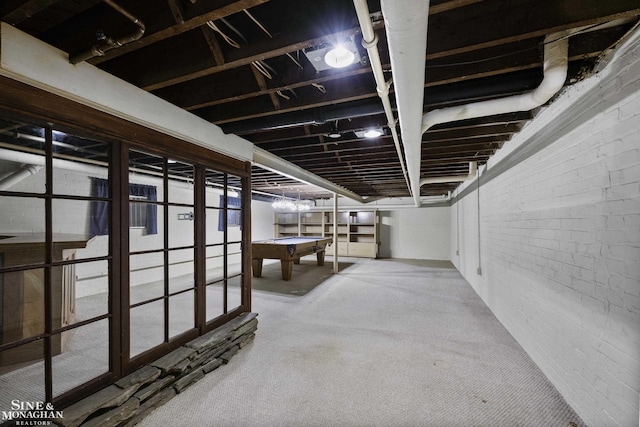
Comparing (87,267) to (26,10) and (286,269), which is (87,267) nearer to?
(286,269)

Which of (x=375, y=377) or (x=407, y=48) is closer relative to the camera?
(x=407, y=48)

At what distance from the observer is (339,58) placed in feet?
4.92

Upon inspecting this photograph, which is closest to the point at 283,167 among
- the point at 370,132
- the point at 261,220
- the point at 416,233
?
the point at 370,132

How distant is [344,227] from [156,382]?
838 cm

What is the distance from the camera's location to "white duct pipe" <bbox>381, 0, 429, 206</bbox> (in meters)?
0.87

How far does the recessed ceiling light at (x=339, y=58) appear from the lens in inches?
57.8

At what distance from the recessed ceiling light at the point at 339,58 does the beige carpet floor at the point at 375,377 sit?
7.17 feet

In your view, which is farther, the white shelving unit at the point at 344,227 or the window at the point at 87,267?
the white shelving unit at the point at 344,227

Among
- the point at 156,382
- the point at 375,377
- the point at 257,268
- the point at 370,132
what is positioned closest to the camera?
the point at 156,382

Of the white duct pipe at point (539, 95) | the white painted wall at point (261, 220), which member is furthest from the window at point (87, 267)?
the white painted wall at point (261, 220)

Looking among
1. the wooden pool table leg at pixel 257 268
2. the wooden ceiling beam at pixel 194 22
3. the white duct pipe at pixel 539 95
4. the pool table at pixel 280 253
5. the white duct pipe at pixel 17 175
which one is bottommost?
the wooden pool table leg at pixel 257 268

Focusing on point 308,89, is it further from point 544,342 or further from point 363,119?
point 544,342

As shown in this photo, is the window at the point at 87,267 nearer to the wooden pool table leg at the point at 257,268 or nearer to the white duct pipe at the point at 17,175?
the white duct pipe at the point at 17,175

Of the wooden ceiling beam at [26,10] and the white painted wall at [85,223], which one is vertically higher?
the wooden ceiling beam at [26,10]
